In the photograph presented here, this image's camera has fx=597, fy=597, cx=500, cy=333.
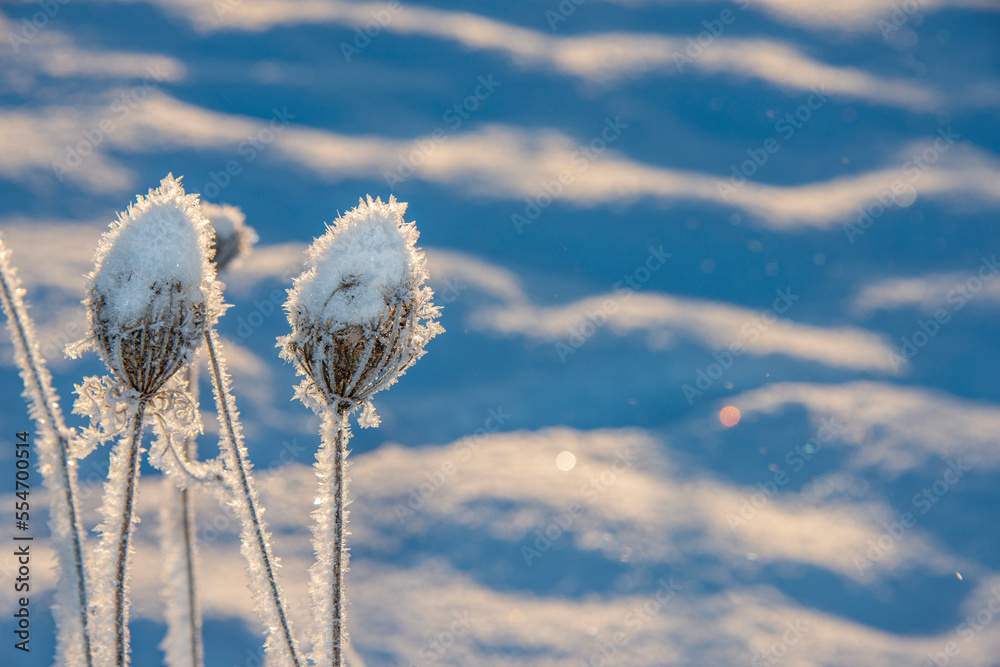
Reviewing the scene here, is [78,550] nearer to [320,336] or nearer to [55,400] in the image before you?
[55,400]

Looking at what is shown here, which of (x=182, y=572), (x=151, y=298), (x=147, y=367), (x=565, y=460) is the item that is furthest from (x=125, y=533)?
(x=565, y=460)

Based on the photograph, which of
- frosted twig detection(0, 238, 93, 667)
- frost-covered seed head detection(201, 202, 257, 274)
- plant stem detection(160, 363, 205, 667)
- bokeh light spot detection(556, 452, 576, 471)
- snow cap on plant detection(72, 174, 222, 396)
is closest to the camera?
snow cap on plant detection(72, 174, 222, 396)

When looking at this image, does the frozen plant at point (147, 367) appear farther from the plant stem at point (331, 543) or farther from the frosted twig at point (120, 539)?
the plant stem at point (331, 543)

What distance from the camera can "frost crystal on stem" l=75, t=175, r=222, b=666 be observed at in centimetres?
217

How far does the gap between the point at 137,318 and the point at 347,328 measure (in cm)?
75

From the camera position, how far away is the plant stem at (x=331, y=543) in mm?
2316

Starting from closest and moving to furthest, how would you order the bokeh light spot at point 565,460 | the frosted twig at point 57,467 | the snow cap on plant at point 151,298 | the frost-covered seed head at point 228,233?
the snow cap on plant at point 151,298, the frosted twig at point 57,467, the frost-covered seed head at point 228,233, the bokeh light spot at point 565,460

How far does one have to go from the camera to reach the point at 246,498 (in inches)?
95.0

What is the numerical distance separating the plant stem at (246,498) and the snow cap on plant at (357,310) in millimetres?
334

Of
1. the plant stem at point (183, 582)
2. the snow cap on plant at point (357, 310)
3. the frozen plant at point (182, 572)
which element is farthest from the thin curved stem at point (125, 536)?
the plant stem at point (183, 582)

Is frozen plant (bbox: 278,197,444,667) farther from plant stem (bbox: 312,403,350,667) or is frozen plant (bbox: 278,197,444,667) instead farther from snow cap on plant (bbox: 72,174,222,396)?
snow cap on plant (bbox: 72,174,222,396)

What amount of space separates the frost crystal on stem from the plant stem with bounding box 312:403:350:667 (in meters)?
0.63

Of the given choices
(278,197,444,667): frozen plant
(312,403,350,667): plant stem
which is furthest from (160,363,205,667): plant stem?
(278,197,444,667): frozen plant

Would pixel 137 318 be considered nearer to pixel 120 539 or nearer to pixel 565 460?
pixel 120 539
